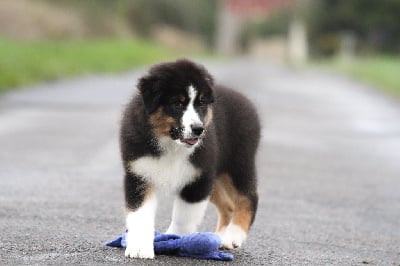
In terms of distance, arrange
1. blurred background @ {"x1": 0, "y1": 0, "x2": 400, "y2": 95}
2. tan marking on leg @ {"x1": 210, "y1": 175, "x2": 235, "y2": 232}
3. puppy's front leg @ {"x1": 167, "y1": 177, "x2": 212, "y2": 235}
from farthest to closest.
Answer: blurred background @ {"x1": 0, "y1": 0, "x2": 400, "y2": 95} → tan marking on leg @ {"x1": 210, "y1": 175, "x2": 235, "y2": 232} → puppy's front leg @ {"x1": 167, "y1": 177, "x2": 212, "y2": 235}

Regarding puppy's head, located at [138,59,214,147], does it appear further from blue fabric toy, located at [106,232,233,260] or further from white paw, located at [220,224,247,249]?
white paw, located at [220,224,247,249]

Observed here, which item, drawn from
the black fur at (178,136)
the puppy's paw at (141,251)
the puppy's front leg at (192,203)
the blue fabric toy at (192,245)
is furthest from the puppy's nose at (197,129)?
the puppy's paw at (141,251)

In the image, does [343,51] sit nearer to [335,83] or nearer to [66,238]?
[335,83]

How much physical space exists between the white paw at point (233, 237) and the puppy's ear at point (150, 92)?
112cm

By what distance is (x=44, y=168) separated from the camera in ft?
33.4

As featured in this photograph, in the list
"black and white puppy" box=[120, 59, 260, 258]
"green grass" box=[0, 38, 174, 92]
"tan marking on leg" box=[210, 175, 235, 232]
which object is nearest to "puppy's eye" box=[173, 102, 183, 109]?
"black and white puppy" box=[120, 59, 260, 258]

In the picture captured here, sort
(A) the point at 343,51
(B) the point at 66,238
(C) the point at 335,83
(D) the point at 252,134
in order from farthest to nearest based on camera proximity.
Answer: (A) the point at 343,51
(C) the point at 335,83
(D) the point at 252,134
(B) the point at 66,238

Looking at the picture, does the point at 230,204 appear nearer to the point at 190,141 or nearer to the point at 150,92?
the point at 190,141

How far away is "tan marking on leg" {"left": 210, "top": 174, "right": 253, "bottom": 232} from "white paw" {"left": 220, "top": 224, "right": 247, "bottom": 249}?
40mm

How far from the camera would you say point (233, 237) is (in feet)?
21.5

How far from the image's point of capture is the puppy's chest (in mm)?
6027

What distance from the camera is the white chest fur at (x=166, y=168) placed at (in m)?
6.03

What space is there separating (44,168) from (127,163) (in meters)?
4.24

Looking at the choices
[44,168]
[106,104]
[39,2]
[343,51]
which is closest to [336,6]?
[343,51]
